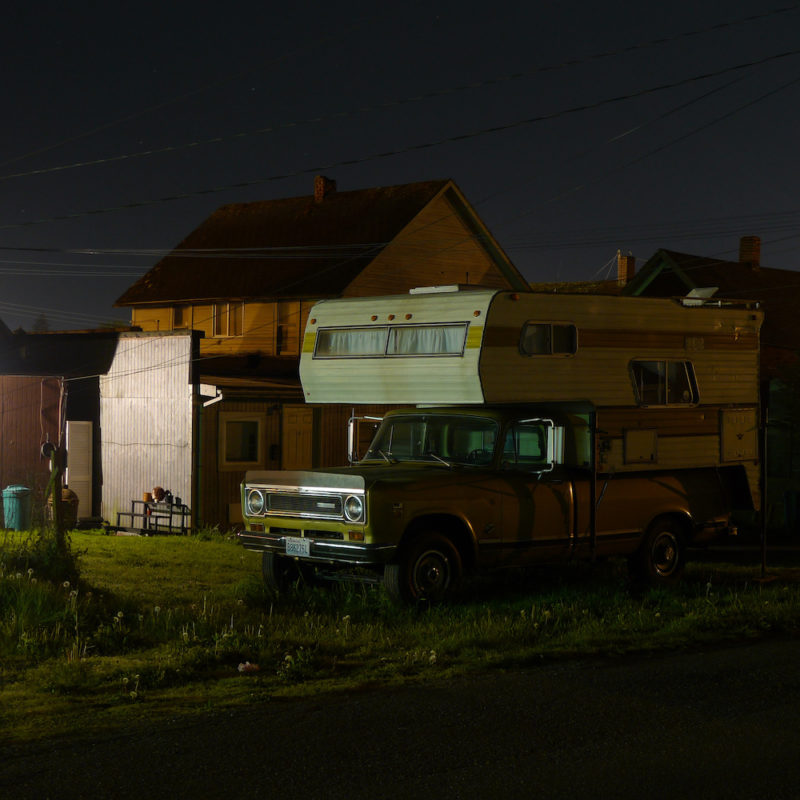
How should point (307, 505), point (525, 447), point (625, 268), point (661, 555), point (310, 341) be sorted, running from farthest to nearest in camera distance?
point (625, 268), point (661, 555), point (310, 341), point (525, 447), point (307, 505)

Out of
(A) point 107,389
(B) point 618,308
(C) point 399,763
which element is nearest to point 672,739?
(C) point 399,763

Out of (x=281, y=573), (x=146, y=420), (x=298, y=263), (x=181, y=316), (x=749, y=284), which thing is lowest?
(x=281, y=573)

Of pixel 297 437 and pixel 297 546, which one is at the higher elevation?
pixel 297 437

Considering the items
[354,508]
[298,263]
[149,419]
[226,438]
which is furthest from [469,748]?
[298,263]

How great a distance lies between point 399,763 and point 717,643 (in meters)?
4.82

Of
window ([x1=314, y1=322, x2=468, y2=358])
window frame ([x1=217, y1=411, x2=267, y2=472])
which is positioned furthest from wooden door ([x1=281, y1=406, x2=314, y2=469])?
window ([x1=314, y1=322, x2=468, y2=358])

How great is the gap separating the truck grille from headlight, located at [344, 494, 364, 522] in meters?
0.09

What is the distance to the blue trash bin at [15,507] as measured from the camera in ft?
74.7

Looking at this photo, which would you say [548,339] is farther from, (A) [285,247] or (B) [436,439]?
(A) [285,247]

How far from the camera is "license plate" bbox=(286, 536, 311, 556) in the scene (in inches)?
465

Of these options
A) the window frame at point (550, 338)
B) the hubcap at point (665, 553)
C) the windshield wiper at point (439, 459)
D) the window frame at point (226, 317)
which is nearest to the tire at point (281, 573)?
the windshield wiper at point (439, 459)

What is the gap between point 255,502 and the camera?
41.0 ft

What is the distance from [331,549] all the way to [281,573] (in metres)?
1.28

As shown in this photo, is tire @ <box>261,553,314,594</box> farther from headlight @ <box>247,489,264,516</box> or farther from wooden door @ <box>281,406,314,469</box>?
wooden door @ <box>281,406,314,469</box>
